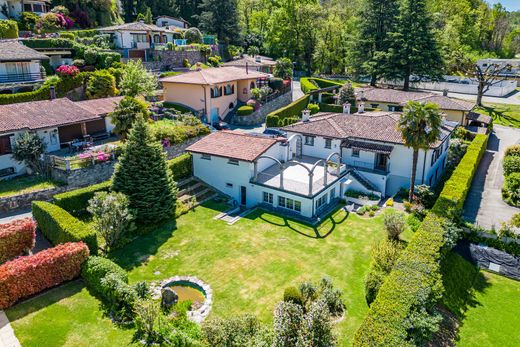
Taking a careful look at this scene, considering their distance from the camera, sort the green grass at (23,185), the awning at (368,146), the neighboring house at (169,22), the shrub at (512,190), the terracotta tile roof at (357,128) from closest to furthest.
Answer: the green grass at (23,185), the shrub at (512,190), the awning at (368,146), the terracotta tile roof at (357,128), the neighboring house at (169,22)

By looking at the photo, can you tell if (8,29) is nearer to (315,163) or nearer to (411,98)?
(315,163)

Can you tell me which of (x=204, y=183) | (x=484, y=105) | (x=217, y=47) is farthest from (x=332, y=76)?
(x=204, y=183)

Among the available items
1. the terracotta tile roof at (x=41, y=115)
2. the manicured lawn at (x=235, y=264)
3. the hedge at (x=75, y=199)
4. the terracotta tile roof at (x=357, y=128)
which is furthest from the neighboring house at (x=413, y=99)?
the hedge at (x=75, y=199)

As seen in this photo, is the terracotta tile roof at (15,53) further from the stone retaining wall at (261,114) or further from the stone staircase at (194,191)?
the stone retaining wall at (261,114)

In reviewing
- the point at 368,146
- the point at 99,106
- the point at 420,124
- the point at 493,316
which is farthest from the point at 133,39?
the point at 493,316

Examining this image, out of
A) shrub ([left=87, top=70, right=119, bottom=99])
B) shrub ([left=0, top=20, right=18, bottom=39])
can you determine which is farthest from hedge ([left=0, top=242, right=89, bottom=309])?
shrub ([left=0, top=20, right=18, bottom=39])

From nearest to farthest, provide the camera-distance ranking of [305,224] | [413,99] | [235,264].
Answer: [235,264] < [305,224] < [413,99]

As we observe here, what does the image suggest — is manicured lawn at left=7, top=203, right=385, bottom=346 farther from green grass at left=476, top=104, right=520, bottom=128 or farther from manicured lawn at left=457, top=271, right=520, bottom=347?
green grass at left=476, top=104, right=520, bottom=128
